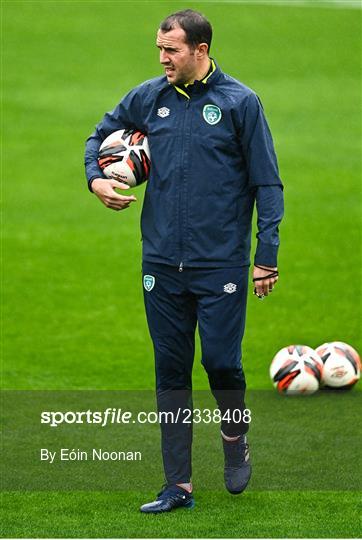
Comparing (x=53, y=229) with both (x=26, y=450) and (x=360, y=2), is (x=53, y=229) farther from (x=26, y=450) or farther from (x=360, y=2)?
(x=360, y=2)

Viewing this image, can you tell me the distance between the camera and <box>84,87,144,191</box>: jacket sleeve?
812cm

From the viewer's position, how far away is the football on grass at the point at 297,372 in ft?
34.9

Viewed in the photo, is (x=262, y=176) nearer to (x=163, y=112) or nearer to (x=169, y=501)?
(x=163, y=112)

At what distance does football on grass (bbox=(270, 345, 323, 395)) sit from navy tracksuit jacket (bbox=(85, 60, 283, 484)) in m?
2.55

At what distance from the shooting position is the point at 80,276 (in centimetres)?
1527

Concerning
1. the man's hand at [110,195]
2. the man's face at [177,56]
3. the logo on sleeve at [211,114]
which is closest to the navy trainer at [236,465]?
the man's hand at [110,195]

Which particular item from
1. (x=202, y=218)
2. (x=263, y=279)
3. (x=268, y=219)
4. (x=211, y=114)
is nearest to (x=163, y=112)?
(x=211, y=114)

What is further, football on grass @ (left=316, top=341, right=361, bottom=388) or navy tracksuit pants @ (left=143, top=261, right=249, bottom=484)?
football on grass @ (left=316, top=341, right=361, bottom=388)

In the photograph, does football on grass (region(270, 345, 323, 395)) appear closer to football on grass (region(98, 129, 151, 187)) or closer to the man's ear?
football on grass (region(98, 129, 151, 187))

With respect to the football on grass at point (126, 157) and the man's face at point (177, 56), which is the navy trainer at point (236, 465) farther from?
the man's face at point (177, 56)

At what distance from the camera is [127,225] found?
17.6m

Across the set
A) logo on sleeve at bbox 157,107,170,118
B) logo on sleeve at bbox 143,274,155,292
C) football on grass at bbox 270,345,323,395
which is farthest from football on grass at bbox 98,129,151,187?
football on grass at bbox 270,345,323,395

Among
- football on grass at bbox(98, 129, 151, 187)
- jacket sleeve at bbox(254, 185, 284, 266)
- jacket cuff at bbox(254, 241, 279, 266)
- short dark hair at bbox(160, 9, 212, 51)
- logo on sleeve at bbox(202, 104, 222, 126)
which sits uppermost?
short dark hair at bbox(160, 9, 212, 51)

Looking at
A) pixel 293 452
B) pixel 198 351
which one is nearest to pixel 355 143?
pixel 198 351
